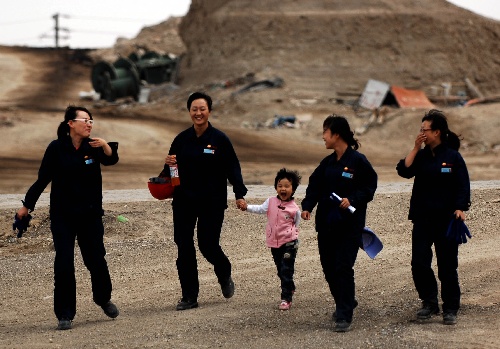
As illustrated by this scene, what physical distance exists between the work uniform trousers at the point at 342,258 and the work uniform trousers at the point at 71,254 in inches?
70.0

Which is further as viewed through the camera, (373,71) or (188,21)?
(188,21)

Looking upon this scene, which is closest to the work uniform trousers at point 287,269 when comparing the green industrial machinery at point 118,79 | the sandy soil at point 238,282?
the sandy soil at point 238,282

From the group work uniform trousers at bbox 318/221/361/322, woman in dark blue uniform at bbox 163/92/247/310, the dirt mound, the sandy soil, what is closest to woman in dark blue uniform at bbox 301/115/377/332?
work uniform trousers at bbox 318/221/361/322

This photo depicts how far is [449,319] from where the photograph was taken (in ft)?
24.8

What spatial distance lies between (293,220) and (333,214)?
36.7 inches

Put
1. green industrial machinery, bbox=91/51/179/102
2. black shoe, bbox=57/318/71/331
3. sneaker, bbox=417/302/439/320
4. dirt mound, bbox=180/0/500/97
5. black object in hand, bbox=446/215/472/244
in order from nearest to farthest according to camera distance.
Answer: black object in hand, bbox=446/215/472/244 < sneaker, bbox=417/302/439/320 < black shoe, bbox=57/318/71/331 < dirt mound, bbox=180/0/500/97 < green industrial machinery, bbox=91/51/179/102

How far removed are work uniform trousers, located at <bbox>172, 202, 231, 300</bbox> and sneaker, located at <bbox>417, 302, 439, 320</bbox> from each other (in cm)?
172

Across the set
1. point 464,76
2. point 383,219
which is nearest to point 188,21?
point 464,76

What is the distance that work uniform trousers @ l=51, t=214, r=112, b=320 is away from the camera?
25.7ft

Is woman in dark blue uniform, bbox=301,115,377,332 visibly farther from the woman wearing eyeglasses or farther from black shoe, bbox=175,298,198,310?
the woman wearing eyeglasses

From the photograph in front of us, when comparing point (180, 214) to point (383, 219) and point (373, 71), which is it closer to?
point (383, 219)

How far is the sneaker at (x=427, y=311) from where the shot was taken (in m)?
7.72

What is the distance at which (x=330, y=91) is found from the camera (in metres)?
34.8

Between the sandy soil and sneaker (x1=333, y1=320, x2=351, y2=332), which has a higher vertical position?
sneaker (x1=333, y1=320, x2=351, y2=332)
